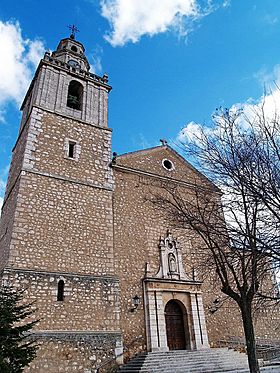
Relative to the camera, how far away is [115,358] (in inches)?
373

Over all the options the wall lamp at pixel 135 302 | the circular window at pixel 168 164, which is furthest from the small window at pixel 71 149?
the wall lamp at pixel 135 302

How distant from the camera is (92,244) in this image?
35.4 ft

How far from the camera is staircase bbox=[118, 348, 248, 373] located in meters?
9.32

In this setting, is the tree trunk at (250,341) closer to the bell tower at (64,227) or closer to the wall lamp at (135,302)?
the bell tower at (64,227)

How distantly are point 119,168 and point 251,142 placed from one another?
778 centimetres

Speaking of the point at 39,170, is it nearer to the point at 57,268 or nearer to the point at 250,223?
the point at 57,268

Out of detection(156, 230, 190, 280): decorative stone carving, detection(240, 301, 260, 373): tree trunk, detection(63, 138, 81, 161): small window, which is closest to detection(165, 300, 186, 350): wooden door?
detection(156, 230, 190, 280): decorative stone carving

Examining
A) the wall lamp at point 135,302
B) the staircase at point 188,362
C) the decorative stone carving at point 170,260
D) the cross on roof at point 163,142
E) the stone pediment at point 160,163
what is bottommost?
the staircase at point 188,362

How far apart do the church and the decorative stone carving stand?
4cm

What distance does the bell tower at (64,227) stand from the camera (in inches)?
356

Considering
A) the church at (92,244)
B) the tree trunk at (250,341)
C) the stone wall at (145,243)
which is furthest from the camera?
the stone wall at (145,243)

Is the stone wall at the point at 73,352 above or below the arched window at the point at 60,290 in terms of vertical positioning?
below

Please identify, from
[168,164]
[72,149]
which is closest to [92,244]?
[72,149]

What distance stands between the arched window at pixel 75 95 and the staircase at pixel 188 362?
1024 cm
